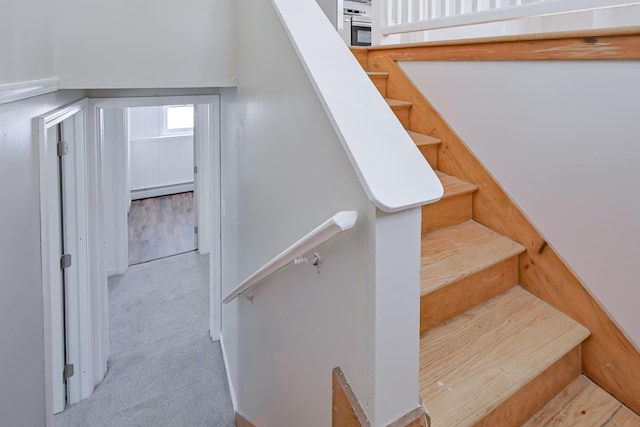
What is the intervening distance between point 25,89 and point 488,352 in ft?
5.40

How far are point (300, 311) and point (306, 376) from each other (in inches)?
7.3

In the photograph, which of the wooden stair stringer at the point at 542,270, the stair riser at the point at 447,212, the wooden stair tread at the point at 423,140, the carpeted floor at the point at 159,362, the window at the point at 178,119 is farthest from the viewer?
the window at the point at 178,119

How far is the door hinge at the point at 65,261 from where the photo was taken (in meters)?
2.52

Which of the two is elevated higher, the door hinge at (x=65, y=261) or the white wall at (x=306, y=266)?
the white wall at (x=306, y=266)

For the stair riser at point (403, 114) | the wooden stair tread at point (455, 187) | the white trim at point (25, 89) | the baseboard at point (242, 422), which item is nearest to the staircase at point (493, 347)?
the wooden stair tread at point (455, 187)

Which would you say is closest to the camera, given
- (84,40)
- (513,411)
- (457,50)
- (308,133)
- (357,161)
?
(357,161)

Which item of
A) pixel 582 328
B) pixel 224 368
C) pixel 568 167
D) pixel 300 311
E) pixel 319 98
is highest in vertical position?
pixel 319 98

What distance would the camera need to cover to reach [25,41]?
4.49ft

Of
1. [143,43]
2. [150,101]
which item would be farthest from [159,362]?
[143,43]

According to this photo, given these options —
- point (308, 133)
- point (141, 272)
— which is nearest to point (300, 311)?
point (308, 133)

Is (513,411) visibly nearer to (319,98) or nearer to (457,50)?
(319,98)

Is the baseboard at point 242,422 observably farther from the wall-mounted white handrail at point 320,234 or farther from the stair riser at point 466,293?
the wall-mounted white handrail at point 320,234

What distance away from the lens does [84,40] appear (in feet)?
5.79

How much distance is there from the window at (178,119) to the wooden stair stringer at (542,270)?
6132mm
